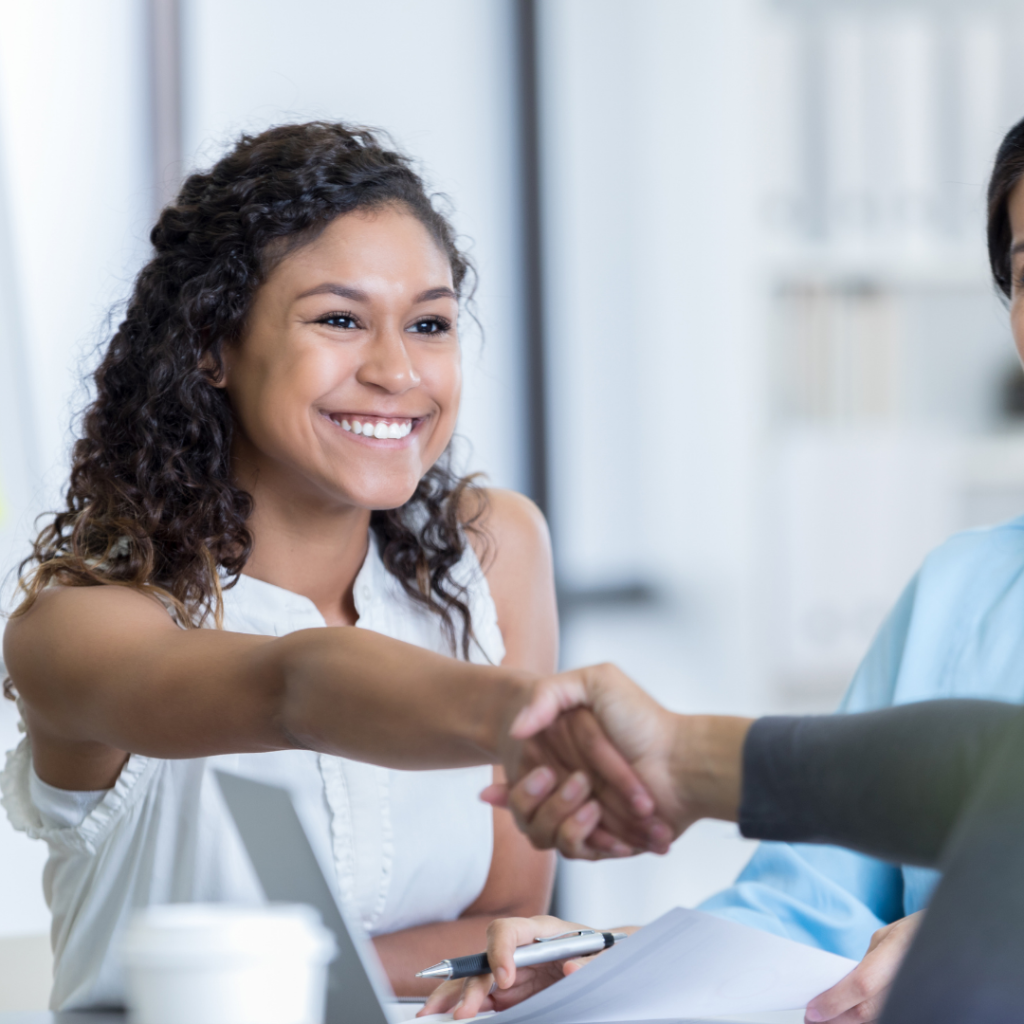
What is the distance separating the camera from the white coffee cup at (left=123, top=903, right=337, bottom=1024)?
483 millimetres

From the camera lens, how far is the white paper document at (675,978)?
67 centimetres

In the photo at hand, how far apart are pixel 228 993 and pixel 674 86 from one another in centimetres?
267

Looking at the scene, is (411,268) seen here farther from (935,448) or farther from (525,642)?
(935,448)

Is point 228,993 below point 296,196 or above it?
below

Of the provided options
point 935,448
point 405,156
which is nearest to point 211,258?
point 405,156

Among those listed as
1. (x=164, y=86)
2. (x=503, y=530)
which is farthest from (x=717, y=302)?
(x=503, y=530)

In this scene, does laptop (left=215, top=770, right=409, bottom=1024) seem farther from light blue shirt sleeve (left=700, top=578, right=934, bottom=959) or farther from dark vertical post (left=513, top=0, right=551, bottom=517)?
dark vertical post (left=513, top=0, right=551, bottom=517)

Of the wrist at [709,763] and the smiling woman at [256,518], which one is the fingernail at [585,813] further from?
the smiling woman at [256,518]

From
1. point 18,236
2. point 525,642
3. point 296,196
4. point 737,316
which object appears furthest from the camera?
point 737,316

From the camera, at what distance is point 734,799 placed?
0.59m

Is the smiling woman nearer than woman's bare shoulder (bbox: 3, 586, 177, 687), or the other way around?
woman's bare shoulder (bbox: 3, 586, 177, 687)

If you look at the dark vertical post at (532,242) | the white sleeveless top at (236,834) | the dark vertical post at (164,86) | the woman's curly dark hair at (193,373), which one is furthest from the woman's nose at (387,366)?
the dark vertical post at (532,242)

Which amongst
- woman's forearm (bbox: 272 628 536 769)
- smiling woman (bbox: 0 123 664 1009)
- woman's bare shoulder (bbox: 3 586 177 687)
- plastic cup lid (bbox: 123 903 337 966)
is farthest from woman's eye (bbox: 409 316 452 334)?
plastic cup lid (bbox: 123 903 337 966)

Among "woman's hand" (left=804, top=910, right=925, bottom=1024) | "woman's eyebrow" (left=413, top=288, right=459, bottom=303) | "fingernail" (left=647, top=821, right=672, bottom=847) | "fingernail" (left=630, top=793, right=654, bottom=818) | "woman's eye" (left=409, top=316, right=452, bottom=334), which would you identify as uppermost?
"woman's eyebrow" (left=413, top=288, right=459, bottom=303)
